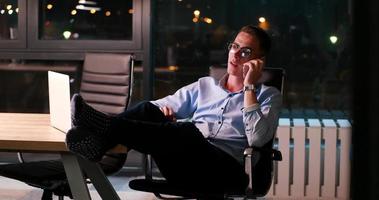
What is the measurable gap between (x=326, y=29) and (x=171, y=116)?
2.58m

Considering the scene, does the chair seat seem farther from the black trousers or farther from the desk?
the desk

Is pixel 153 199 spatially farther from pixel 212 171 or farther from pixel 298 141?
pixel 212 171

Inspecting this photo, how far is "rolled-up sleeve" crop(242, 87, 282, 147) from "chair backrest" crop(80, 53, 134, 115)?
0.94 metres

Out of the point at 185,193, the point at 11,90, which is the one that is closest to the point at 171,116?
the point at 185,193

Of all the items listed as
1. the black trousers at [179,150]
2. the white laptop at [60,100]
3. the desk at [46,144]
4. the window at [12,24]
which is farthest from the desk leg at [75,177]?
the window at [12,24]

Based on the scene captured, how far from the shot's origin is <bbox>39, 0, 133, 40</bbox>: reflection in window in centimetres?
473

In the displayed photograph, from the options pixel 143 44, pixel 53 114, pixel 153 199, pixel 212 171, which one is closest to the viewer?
pixel 212 171

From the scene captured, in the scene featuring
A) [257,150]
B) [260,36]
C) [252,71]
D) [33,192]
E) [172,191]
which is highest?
[260,36]

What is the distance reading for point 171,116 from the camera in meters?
2.48

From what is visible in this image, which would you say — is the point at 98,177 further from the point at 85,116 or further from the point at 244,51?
the point at 244,51

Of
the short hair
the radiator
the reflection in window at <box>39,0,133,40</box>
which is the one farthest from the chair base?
the reflection in window at <box>39,0,133,40</box>

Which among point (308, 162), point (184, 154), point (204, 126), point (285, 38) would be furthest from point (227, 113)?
point (285, 38)

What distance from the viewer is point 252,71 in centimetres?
236

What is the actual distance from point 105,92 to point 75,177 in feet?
Answer: 3.15
